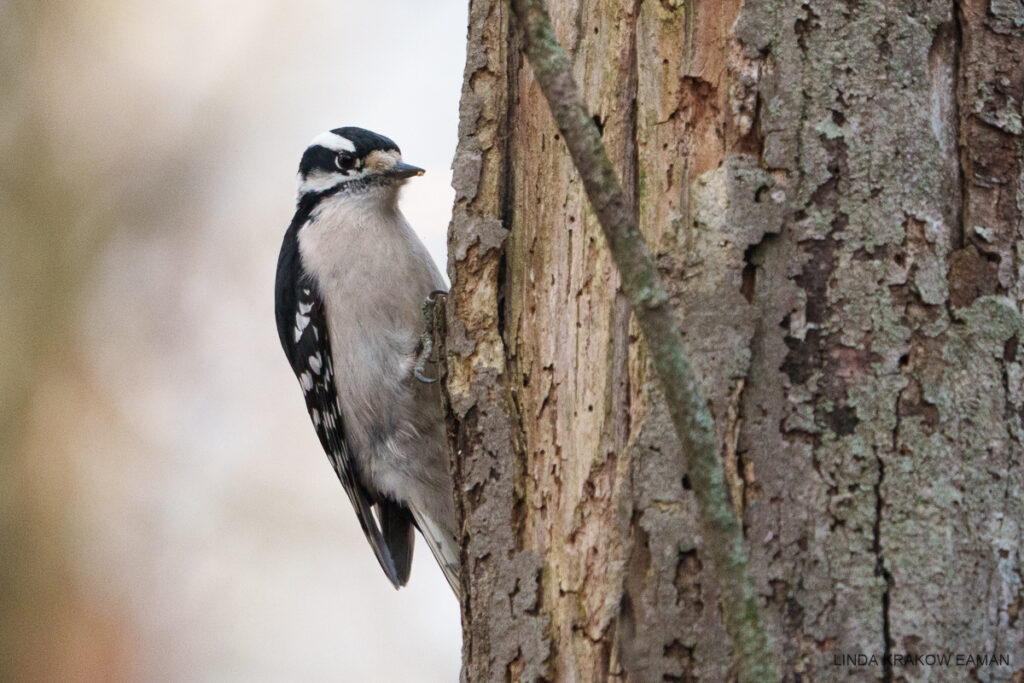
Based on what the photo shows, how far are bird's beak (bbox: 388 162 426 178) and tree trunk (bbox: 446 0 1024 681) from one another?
2.00m

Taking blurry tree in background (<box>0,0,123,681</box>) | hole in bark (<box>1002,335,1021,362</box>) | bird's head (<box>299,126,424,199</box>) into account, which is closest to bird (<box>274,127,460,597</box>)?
bird's head (<box>299,126,424,199</box>)

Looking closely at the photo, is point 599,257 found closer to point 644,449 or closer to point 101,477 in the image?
point 644,449

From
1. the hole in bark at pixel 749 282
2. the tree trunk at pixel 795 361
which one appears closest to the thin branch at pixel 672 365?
the tree trunk at pixel 795 361

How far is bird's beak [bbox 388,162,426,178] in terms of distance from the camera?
13.9 ft

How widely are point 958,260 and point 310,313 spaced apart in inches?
109

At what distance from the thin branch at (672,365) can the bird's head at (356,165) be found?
2.80 metres

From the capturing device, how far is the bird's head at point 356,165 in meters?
4.32

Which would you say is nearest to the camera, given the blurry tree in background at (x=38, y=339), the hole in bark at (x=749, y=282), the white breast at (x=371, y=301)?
the hole in bark at (x=749, y=282)

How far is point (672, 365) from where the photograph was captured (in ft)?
4.83

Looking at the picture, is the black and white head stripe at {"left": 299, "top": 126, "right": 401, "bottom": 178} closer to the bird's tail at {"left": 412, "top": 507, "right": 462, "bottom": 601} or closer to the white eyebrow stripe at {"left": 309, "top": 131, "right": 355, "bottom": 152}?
the white eyebrow stripe at {"left": 309, "top": 131, "right": 355, "bottom": 152}

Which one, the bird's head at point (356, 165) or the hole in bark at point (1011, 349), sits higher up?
the bird's head at point (356, 165)

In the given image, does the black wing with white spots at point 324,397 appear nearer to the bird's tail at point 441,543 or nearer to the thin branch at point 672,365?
the bird's tail at point 441,543

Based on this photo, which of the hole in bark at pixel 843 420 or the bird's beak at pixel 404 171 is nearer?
the hole in bark at pixel 843 420

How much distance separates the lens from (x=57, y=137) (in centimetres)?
726
